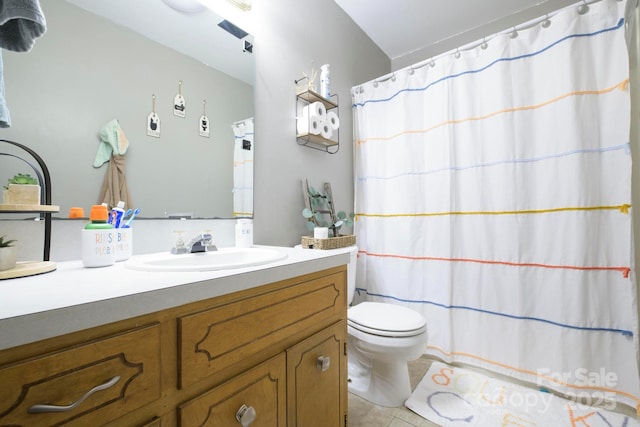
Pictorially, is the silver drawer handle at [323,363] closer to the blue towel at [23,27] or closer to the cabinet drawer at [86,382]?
the cabinet drawer at [86,382]

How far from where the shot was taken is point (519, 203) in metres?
1.47

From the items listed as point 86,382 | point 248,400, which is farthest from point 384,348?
point 86,382

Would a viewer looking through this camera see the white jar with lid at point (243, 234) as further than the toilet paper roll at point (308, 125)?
No

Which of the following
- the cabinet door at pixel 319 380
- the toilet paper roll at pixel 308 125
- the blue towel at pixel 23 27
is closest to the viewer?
the blue towel at pixel 23 27

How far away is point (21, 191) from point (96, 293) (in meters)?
0.48

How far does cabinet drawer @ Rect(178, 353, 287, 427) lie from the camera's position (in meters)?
0.57

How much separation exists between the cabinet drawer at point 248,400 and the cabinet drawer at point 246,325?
51 mm

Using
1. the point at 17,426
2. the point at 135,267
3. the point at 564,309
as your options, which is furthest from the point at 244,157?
the point at 564,309

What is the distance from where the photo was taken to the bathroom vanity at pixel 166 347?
387 mm

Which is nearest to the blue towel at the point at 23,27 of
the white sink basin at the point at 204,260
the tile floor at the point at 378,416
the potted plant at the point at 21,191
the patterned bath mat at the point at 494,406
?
the potted plant at the point at 21,191

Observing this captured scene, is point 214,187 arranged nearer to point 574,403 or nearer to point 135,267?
point 135,267

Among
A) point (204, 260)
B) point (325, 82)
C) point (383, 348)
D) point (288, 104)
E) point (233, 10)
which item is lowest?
point (383, 348)

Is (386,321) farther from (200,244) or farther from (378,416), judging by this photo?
(200,244)

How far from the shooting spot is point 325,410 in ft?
2.99
